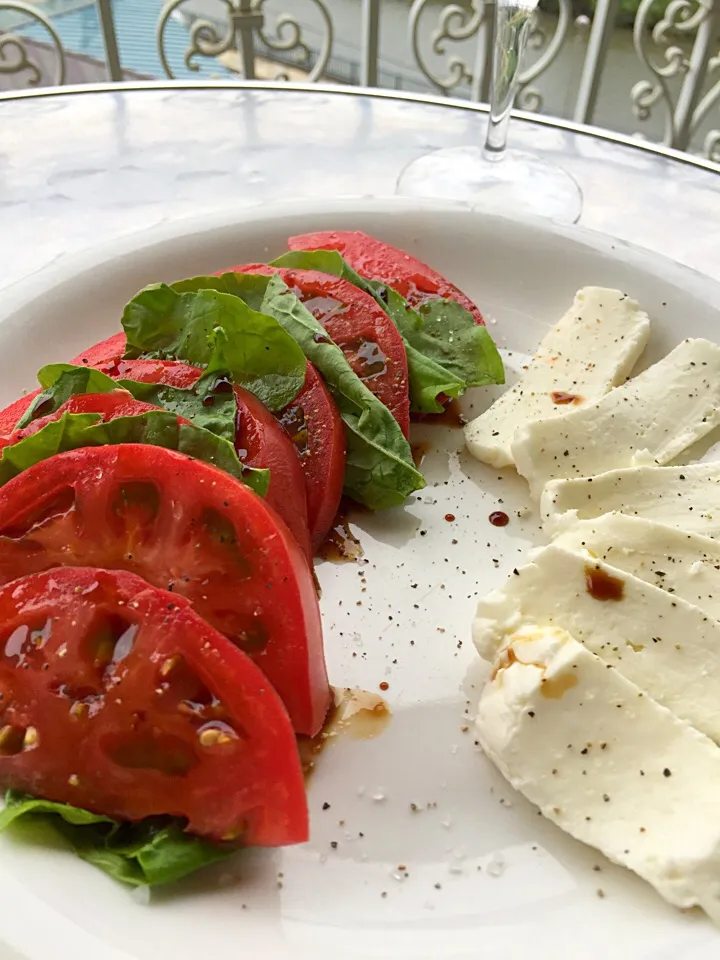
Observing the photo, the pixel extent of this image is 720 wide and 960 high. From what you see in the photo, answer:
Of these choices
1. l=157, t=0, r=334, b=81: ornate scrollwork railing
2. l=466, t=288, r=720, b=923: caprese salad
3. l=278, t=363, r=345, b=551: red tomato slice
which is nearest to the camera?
l=466, t=288, r=720, b=923: caprese salad

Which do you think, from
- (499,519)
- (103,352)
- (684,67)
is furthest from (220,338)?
(684,67)

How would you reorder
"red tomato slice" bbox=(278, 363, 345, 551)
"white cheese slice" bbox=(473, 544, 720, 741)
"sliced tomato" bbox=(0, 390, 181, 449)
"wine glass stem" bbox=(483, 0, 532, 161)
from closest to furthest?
"white cheese slice" bbox=(473, 544, 720, 741) → "sliced tomato" bbox=(0, 390, 181, 449) → "red tomato slice" bbox=(278, 363, 345, 551) → "wine glass stem" bbox=(483, 0, 532, 161)

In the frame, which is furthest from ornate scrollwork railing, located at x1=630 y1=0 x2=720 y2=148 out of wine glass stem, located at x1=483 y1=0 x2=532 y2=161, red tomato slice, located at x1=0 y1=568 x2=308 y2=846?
red tomato slice, located at x1=0 y1=568 x2=308 y2=846

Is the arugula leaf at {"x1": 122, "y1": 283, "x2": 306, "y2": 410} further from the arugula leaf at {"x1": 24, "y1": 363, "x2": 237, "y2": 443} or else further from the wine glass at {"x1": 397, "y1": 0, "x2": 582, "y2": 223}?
the wine glass at {"x1": 397, "y1": 0, "x2": 582, "y2": 223}

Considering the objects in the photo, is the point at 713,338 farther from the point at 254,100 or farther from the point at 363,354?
the point at 254,100

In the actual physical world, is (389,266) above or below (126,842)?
above

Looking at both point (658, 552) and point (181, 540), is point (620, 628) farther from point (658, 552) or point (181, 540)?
point (181, 540)
